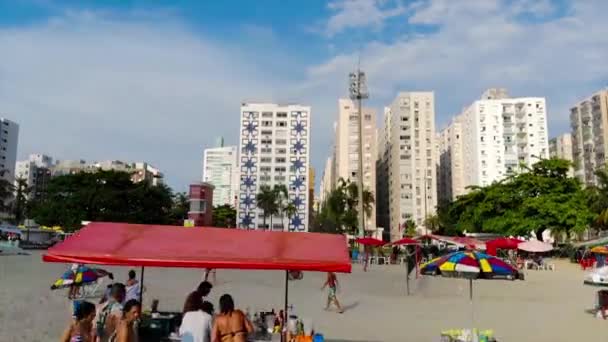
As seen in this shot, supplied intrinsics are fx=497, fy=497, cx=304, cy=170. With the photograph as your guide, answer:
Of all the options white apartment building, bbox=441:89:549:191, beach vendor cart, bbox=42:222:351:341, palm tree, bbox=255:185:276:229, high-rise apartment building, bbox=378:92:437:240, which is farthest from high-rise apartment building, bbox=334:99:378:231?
beach vendor cart, bbox=42:222:351:341

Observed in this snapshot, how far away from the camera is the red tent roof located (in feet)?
19.7

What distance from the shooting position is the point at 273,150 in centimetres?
10162

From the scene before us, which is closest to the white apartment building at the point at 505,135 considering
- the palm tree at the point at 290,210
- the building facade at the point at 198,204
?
the palm tree at the point at 290,210

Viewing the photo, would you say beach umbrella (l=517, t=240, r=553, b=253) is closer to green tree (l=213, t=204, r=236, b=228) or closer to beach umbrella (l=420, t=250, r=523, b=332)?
beach umbrella (l=420, t=250, r=523, b=332)

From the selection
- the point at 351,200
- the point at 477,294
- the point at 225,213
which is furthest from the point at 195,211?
the point at 477,294

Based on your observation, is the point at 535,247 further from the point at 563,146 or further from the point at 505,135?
the point at 563,146

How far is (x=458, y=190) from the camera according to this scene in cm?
11312

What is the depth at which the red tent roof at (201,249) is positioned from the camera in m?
6.01

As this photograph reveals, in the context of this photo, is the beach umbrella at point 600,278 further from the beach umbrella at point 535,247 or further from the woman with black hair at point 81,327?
the beach umbrella at point 535,247

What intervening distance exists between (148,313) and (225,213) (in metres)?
97.3

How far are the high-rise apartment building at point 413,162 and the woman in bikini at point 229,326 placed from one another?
94.1 meters

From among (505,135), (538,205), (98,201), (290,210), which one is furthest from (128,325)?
(505,135)

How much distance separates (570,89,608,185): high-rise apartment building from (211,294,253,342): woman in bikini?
97879 millimetres

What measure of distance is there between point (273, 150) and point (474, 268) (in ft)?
306
